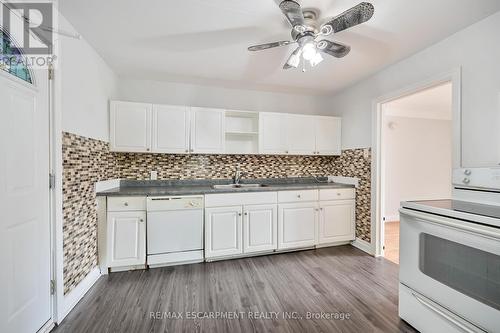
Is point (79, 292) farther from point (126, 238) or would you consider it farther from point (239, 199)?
point (239, 199)

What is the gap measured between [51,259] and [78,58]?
1702mm

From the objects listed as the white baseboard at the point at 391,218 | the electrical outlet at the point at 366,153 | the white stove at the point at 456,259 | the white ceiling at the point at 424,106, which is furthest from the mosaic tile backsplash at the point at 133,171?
the white baseboard at the point at 391,218

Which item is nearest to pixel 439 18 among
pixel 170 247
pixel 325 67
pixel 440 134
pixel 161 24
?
pixel 325 67

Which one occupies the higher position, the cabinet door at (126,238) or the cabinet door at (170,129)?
the cabinet door at (170,129)

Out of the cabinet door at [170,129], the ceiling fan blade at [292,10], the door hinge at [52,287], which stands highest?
the ceiling fan blade at [292,10]

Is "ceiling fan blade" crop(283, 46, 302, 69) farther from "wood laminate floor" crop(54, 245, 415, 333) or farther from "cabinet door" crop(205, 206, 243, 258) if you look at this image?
"wood laminate floor" crop(54, 245, 415, 333)

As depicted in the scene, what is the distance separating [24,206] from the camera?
1.36 metres

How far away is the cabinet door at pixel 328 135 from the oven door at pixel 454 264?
1.86 metres

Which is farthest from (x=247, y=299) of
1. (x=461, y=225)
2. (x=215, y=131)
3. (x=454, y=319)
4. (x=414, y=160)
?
(x=414, y=160)

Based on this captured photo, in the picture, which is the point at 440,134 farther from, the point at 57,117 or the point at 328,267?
the point at 57,117

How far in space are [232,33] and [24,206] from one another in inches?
79.3

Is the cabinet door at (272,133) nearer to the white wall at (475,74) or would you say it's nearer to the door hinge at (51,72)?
the white wall at (475,74)

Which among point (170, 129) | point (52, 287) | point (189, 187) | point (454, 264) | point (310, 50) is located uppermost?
point (310, 50)

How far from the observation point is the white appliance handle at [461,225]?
108 centimetres
